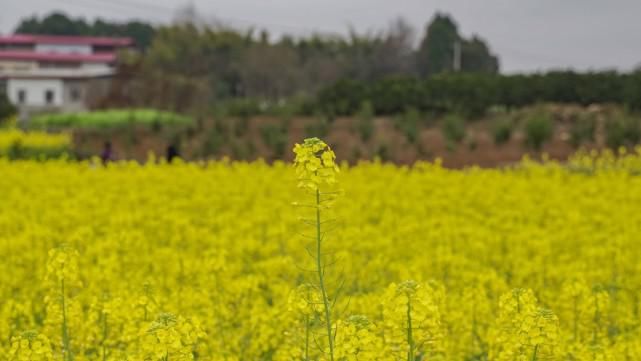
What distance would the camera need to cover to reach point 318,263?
168 inches

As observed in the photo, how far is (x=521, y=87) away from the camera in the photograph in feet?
100

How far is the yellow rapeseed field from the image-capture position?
4582mm

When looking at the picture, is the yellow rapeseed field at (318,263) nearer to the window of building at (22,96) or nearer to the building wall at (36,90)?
the building wall at (36,90)

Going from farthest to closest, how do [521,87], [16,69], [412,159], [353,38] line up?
[16,69]
[353,38]
[521,87]
[412,159]

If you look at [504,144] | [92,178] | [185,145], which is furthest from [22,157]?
[504,144]

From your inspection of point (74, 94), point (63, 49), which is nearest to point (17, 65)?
point (63, 49)

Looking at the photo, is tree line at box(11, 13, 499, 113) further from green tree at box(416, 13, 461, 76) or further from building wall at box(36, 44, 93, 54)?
building wall at box(36, 44, 93, 54)

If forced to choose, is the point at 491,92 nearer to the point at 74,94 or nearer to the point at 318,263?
the point at 318,263

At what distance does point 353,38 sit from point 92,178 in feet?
202

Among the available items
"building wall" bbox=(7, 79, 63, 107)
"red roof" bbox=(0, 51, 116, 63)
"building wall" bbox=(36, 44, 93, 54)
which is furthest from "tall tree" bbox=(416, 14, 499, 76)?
"building wall" bbox=(36, 44, 93, 54)

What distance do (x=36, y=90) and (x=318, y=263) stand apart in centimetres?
7278

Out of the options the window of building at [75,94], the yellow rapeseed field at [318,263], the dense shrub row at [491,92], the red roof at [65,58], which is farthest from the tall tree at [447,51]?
the yellow rapeseed field at [318,263]

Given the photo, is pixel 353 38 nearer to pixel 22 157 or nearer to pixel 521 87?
pixel 521 87

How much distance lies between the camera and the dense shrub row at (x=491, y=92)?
97.3 ft
